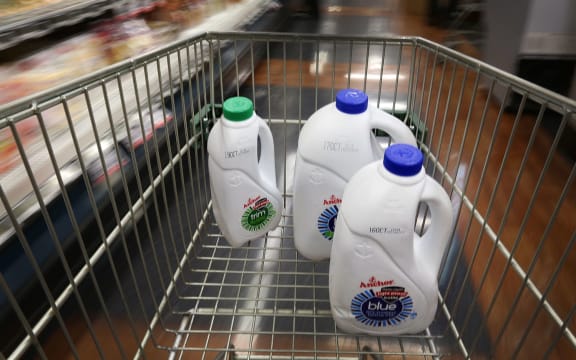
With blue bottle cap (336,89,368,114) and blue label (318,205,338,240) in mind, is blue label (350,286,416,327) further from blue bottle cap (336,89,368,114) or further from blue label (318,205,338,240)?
blue bottle cap (336,89,368,114)

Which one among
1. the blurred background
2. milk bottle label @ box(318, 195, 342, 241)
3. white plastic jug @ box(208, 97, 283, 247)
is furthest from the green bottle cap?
the blurred background

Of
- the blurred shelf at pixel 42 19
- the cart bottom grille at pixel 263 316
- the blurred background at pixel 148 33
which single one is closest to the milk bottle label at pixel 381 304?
the cart bottom grille at pixel 263 316

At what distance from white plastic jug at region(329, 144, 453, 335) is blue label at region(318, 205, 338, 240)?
0.16m

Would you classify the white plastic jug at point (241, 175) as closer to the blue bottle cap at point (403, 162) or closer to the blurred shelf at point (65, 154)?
the blurred shelf at point (65, 154)

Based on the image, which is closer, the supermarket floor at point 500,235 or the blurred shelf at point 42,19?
the supermarket floor at point 500,235

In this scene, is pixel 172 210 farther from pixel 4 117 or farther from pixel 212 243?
pixel 4 117

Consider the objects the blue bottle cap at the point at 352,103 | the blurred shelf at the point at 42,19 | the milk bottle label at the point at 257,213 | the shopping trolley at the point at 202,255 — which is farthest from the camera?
the blurred shelf at the point at 42,19

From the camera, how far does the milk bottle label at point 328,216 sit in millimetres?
804

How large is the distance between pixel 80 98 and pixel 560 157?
2.11 m

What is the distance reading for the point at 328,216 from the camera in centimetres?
82

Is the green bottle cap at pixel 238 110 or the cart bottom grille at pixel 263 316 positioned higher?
the green bottle cap at pixel 238 110

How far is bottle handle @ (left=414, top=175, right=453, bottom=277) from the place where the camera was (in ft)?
1.97

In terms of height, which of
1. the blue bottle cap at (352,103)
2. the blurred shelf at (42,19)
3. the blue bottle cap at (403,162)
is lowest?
the blue bottle cap at (403,162)

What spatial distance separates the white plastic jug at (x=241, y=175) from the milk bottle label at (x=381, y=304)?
1.03ft
